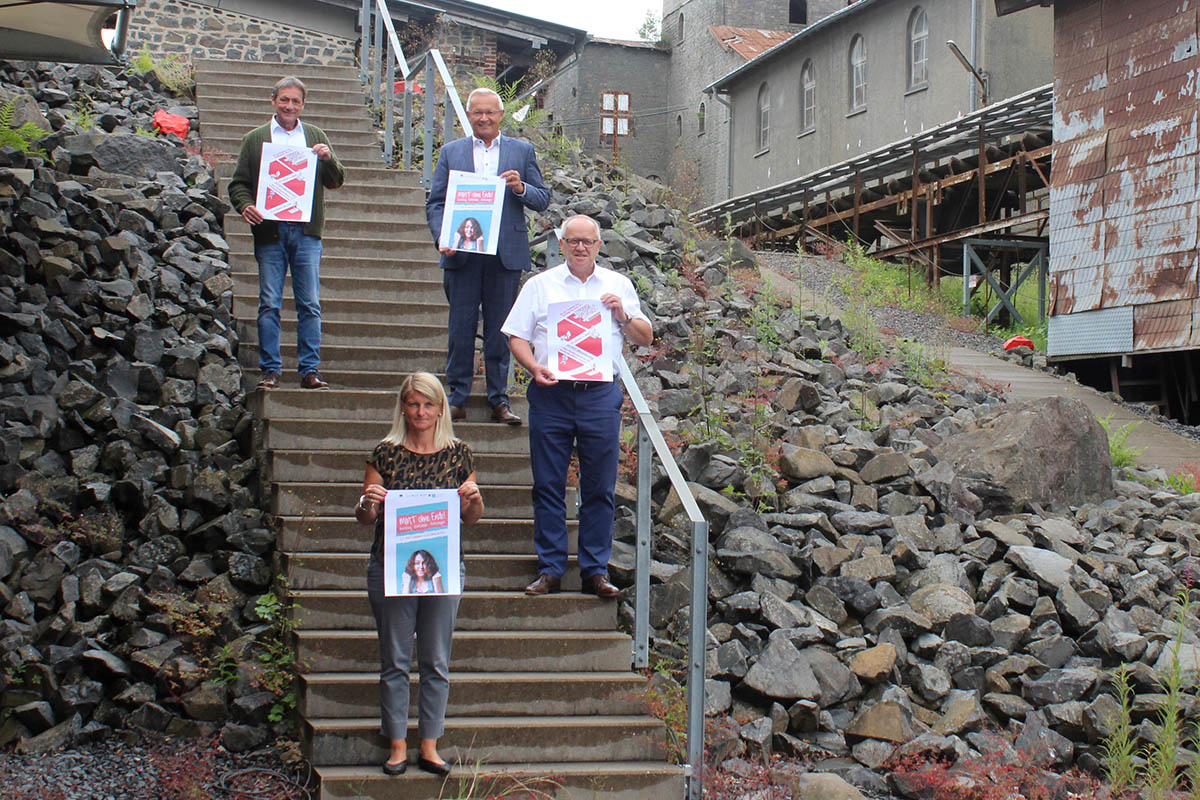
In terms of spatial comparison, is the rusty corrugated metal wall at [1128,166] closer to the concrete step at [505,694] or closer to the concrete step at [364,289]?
the concrete step at [364,289]

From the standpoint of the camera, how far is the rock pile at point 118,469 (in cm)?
559

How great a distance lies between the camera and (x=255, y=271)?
29.3ft

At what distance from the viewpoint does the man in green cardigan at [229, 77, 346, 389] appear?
716cm

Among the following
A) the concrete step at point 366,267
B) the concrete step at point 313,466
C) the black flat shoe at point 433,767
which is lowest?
the black flat shoe at point 433,767

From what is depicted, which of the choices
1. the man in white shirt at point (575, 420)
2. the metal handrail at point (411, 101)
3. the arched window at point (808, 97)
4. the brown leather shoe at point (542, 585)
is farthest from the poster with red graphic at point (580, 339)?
the arched window at point (808, 97)

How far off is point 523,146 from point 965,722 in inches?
159

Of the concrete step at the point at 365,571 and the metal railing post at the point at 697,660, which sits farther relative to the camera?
the concrete step at the point at 365,571

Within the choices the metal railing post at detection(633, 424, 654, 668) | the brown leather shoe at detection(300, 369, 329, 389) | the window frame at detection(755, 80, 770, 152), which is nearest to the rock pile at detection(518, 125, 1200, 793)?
the metal railing post at detection(633, 424, 654, 668)

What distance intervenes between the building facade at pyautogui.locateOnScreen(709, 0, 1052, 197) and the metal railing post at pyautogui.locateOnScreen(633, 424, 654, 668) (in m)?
20.0

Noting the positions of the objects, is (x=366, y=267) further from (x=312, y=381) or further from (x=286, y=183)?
(x=312, y=381)

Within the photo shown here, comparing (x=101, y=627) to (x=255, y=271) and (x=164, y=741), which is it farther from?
(x=255, y=271)

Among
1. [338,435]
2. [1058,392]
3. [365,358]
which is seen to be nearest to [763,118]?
[1058,392]

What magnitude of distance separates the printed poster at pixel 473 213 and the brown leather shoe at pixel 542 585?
1.98 m

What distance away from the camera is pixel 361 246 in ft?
30.7
